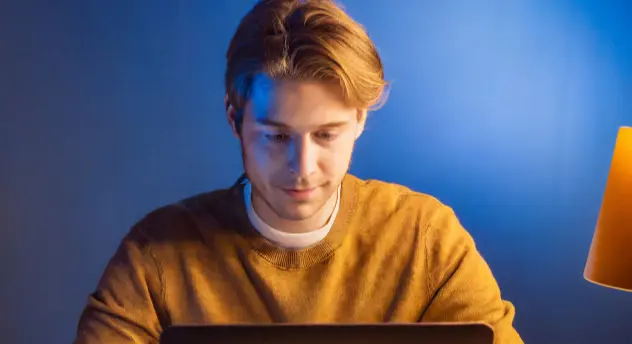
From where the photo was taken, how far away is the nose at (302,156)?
4.03 ft

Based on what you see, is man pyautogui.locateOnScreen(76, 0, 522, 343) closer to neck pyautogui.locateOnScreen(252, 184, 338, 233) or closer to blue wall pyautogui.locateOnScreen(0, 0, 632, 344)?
neck pyautogui.locateOnScreen(252, 184, 338, 233)

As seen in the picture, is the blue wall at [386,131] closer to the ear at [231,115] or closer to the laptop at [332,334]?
the ear at [231,115]

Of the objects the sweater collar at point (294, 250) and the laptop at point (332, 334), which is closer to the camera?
the laptop at point (332, 334)

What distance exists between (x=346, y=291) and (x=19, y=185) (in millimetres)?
737

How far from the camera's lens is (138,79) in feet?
4.54

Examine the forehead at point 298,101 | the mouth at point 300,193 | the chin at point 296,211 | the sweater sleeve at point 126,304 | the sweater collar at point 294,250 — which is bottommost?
the sweater sleeve at point 126,304

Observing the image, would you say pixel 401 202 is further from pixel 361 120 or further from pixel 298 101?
pixel 298 101

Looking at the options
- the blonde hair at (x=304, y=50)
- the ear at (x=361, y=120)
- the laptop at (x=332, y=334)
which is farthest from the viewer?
the ear at (x=361, y=120)

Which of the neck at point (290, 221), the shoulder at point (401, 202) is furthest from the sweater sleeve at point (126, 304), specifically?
the shoulder at point (401, 202)

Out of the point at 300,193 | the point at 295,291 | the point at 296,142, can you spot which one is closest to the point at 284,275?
the point at 295,291

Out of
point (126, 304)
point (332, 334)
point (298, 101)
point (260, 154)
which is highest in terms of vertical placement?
point (298, 101)

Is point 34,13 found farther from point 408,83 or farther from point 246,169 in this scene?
point 408,83

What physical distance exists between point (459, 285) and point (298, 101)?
495 mm

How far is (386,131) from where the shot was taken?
4.88 ft
